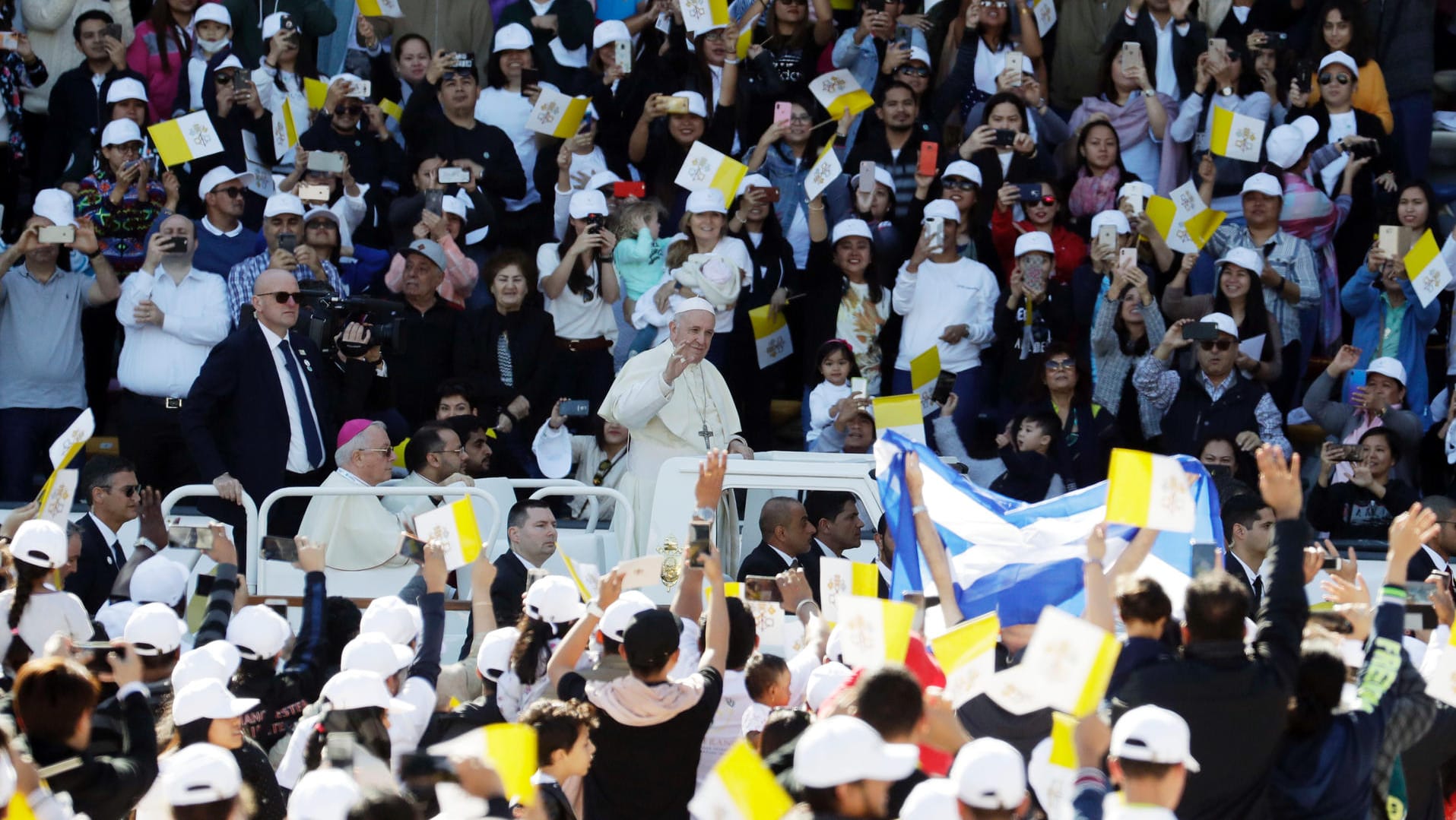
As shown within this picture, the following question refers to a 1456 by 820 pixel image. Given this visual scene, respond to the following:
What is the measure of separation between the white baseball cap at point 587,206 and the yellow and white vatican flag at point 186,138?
2.00m

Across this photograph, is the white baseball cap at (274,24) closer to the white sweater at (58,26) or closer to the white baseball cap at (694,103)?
the white sweater at (58,26)

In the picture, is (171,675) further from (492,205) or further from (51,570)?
(492,205)

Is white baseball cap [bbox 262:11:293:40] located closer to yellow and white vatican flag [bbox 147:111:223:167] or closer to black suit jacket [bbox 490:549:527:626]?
yellow and white vatican flag [bbox 147:111:223:167]

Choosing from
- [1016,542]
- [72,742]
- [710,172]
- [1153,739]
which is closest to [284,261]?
[710,172]

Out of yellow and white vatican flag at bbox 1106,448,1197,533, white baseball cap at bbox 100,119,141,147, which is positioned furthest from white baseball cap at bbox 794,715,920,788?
white baseball cap at bbox 100,119,141,147

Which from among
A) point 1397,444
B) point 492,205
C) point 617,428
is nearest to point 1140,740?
point 617,428

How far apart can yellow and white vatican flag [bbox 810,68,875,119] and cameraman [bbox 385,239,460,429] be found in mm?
2621

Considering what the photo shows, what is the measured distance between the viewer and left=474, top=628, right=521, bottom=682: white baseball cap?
6.32 m

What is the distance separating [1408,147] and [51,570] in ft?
31.1

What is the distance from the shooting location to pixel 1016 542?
7445mm

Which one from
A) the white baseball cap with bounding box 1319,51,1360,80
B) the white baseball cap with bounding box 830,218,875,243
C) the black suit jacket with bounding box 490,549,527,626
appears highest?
the white baseball cap with bounding box 1319,51,1360,80

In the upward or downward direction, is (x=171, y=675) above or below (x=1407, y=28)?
below

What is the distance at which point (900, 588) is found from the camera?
7.29 meters

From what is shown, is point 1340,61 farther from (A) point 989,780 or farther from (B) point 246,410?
(A) point 989,780
